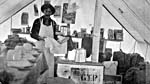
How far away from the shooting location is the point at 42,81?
1504 mm

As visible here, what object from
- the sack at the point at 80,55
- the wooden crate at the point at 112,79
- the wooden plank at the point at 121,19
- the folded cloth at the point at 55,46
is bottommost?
the wooden crate at the point at 112,79

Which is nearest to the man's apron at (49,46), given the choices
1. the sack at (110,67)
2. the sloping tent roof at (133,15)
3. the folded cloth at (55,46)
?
the folded cloth at (55,46)

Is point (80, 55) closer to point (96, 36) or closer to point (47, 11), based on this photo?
point (96, 36)

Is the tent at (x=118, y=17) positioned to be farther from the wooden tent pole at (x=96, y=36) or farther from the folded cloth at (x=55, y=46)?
the folded cloth at (x=55, y=46)

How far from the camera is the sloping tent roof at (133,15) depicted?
1.40 m

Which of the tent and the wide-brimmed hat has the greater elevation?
the wide-brimmed hat

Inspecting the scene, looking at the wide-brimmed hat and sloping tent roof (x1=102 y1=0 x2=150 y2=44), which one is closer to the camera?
sloping tent roof (x1=102 y1=0 x2=150 y2=44)

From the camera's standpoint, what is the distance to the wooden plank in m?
1.50

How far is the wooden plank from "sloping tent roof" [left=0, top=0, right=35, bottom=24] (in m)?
0.64

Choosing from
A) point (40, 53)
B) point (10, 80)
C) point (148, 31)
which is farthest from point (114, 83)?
point (10, 80)

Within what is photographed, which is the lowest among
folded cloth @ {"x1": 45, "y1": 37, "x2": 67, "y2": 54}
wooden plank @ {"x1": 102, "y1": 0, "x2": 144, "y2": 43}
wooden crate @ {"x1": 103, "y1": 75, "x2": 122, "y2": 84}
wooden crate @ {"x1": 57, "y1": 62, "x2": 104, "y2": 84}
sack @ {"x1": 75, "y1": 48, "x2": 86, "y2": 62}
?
wooden crate @ {"x1": 103, "y1": 75, "x2": 122, "y2": 84}

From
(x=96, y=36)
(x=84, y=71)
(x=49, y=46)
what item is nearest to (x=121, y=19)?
(x=96, y=36)

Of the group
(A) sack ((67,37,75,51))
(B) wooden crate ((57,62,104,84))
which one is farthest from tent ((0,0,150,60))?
(B) wooden crate ((57,62,104,84))

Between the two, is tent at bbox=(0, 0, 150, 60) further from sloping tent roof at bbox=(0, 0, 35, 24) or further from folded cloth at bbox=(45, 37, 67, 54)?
folded cloth at bbox=(45, 37, 67, 54)
